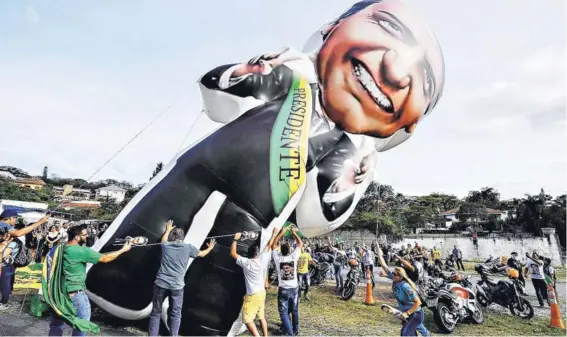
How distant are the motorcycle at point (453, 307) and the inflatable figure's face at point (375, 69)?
298 centimetres

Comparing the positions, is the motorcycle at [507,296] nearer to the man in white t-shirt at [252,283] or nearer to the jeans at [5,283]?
the man in white t-shirt at [252,283]

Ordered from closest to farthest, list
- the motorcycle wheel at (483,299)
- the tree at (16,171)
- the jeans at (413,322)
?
the jeans at (413,322) → the motorcycle wheel at (483,299) → the tree at (16,171)

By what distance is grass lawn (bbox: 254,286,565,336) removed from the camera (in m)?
6.05

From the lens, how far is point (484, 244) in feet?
86.6

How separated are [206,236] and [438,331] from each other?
13.8 feet

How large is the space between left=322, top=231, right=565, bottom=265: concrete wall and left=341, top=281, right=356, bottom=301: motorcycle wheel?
1451 cm

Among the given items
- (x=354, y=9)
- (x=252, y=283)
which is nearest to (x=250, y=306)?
(x=252, y=283)

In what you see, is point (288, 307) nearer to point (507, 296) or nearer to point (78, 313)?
point (78, 313)

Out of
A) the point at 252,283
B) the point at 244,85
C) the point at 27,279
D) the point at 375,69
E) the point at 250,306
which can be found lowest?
the point at 27,279

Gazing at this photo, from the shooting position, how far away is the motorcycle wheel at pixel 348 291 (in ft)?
28.6

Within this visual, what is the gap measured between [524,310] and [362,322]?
340cm

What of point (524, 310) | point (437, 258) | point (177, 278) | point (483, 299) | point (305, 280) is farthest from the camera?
point (437, 258)

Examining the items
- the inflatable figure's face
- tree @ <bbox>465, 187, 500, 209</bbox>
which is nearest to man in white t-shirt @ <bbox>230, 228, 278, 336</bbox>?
the inflatable figure's face

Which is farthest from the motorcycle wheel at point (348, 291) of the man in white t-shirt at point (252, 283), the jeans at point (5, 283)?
the jeans at point (5, 283)
